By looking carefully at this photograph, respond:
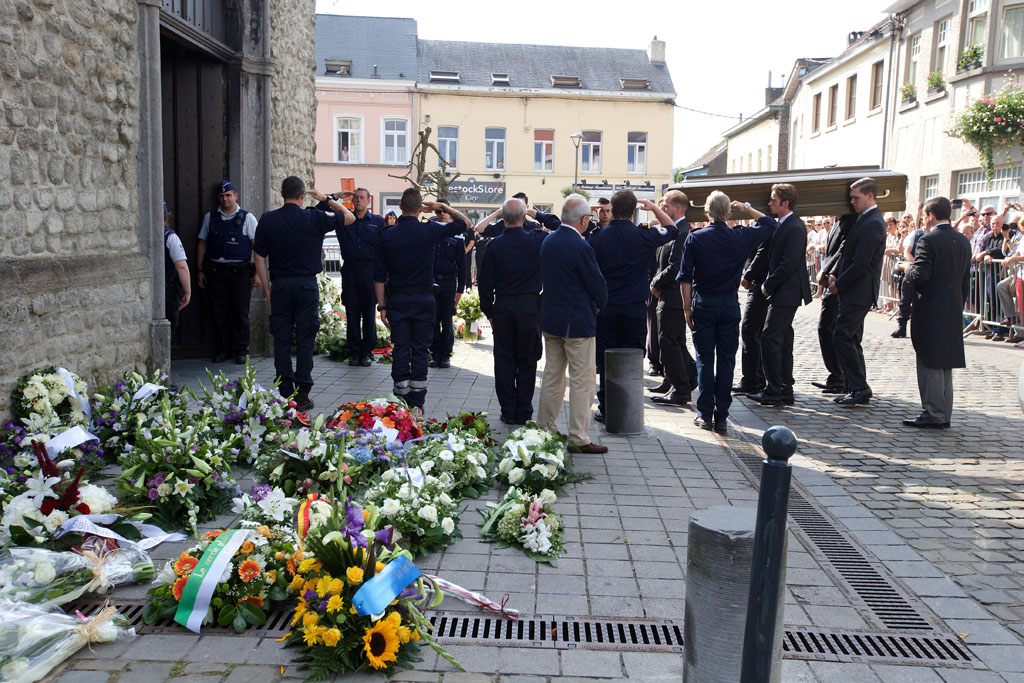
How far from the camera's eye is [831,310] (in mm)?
9656

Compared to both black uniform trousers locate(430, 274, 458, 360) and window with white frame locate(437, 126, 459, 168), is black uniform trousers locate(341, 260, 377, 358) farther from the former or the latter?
window with white frame locate(437, 126, 459, 168)

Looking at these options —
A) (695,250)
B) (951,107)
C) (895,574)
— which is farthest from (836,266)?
(951,107)

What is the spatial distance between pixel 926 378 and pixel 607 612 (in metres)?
5.32

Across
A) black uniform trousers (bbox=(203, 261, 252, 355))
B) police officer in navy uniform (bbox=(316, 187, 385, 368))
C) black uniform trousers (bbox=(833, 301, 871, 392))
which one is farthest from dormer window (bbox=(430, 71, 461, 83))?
black uniform trousers (bbox=(833, 301, 871, 392))

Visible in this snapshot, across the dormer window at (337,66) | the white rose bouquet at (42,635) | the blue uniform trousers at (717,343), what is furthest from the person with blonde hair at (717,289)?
the dormer window at (337,66)

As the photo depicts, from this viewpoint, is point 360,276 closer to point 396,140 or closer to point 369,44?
point 396,140

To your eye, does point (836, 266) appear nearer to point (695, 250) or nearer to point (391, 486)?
point (695, 250)

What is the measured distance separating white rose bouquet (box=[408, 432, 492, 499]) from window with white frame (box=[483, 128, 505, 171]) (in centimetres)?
3831

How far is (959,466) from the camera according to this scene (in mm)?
6863

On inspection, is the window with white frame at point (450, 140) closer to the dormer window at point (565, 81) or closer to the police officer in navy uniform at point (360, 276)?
the dormer window at point (565, 81)

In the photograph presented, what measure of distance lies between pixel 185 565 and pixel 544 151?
41.1 metres

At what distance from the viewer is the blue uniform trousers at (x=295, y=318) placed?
8.26 m

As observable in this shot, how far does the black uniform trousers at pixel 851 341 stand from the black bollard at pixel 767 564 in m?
6.70

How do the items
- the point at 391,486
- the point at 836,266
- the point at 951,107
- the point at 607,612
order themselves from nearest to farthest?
the point at 607,612
the point at 391,486
the point at 836,266
the point at 951,107
